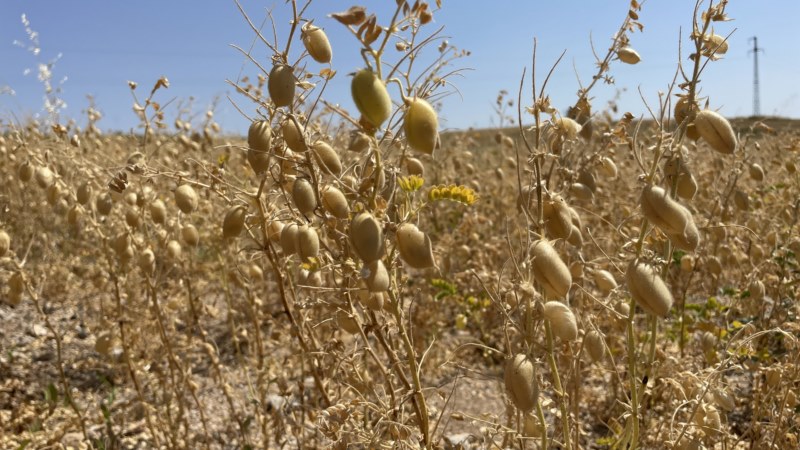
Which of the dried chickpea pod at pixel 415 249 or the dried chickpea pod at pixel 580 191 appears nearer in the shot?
the dried chickpea pod at pixel 415 249

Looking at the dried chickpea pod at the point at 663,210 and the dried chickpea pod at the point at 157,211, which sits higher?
the dried chickpea pod at the point at 157,211

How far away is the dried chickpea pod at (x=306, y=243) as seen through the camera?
1153mm

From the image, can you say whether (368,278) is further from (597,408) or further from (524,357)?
(597,408)

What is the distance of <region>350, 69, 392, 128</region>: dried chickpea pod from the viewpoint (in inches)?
35.3

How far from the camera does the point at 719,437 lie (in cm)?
170

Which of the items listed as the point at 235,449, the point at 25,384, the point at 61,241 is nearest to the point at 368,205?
the point at 235,449

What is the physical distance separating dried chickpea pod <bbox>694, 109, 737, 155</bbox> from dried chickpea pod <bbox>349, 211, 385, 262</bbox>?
2.11 ft

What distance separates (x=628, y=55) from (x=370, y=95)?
0.77 meters

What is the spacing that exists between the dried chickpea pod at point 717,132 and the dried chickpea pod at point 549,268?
0.40 m

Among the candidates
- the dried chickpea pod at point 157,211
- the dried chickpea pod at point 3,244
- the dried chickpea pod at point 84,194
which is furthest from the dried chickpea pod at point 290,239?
the dried chickpea pod at point 3,244

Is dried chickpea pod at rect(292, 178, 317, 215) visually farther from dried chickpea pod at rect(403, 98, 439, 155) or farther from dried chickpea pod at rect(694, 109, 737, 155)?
dried chickpea pod at rect(694, 109, 737, 155)

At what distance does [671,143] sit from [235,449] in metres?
2.26

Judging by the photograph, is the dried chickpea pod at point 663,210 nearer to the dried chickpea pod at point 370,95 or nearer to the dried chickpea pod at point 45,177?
the dried chickpea pod at point 370,95

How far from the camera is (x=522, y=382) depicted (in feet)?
3.28
